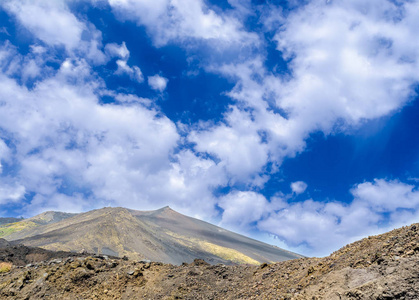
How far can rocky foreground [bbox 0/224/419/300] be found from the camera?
18.7 feet

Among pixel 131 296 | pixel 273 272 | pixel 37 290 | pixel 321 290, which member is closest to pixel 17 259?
pixel 37 290

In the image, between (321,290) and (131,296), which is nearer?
(321,290)

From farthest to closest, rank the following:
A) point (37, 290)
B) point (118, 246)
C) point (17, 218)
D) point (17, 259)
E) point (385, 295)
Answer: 1. point (17, 218)
2. point (118, 246)
3. point (17, 259)
4. point (37, 290)
5. point (385, 295)

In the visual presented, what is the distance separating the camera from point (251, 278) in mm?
12758

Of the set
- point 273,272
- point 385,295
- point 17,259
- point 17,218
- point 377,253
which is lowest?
point 17,218

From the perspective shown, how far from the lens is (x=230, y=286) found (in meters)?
12.7

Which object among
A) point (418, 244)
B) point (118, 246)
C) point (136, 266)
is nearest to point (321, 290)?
point (418, 244)

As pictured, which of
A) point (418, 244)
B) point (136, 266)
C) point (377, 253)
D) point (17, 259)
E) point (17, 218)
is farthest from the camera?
point (17, 218)

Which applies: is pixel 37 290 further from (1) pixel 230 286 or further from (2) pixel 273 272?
(2) pixel 273 272

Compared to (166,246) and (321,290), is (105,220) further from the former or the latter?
(321,290)

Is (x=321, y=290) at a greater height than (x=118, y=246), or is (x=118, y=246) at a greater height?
(x=321, y=290)

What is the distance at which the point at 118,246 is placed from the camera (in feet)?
239

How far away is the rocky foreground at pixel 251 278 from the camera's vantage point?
18.7 ft

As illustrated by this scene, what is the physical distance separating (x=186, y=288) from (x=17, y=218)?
233 meters
